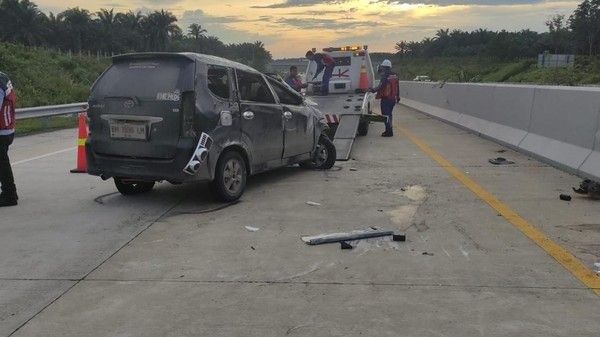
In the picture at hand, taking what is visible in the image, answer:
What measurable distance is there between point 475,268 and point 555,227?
1.65 m

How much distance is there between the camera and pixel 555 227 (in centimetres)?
571

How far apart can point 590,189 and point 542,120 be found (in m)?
3.01

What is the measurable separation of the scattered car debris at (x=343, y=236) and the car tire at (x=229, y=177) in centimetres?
174

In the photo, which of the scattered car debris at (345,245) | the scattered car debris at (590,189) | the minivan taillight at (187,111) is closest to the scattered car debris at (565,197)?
the scattered car debris at (590,189)

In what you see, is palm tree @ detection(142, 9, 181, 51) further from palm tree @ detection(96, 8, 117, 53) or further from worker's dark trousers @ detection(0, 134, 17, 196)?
worker's dark trousers @ detection(0, 134, 17, 196)

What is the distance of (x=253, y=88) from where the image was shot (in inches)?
300

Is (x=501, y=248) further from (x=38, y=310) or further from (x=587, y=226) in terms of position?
(x=38, y=310)

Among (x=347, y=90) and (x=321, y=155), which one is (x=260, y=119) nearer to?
(x=321, y=155)

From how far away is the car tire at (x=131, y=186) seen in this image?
24.2 ft

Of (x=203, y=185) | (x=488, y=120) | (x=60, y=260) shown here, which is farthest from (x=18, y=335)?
(x=488, y=120)

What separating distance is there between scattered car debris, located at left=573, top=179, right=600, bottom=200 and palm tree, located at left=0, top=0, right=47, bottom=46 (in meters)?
101

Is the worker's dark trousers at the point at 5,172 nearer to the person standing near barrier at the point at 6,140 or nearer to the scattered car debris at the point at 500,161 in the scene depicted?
the person standing near barrier at the point at 6,140

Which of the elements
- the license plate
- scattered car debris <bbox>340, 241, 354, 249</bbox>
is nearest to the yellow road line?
A: scattered car debris <bbox>340, 241, 354, 249</bbox>

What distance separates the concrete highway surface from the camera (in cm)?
366
